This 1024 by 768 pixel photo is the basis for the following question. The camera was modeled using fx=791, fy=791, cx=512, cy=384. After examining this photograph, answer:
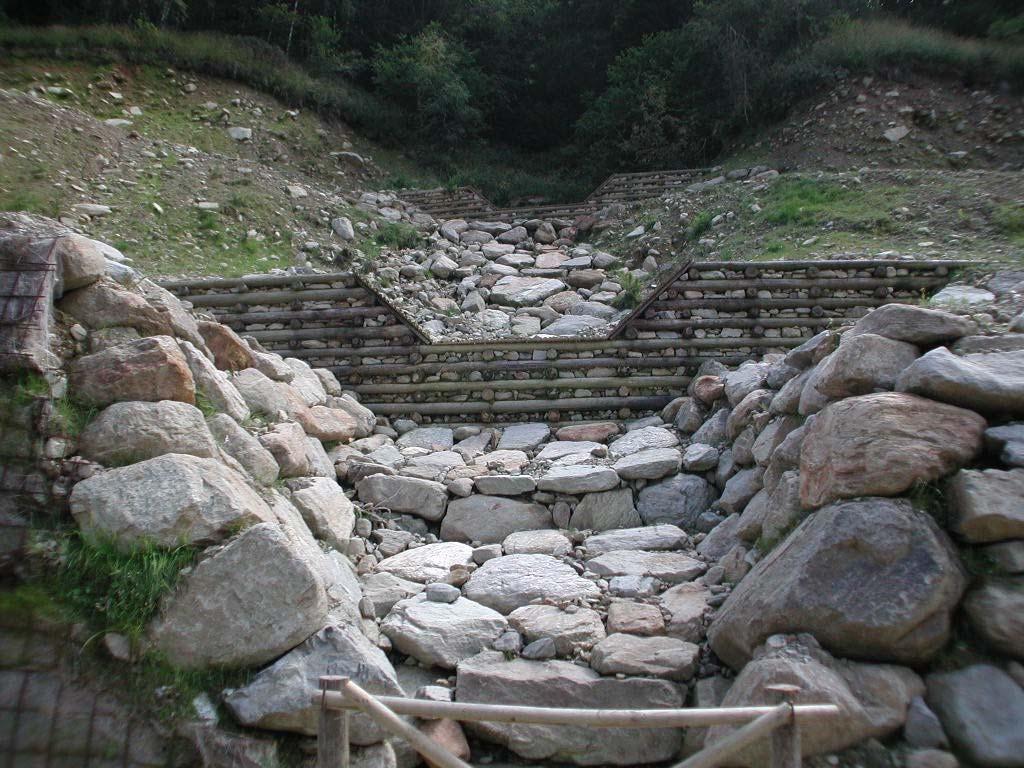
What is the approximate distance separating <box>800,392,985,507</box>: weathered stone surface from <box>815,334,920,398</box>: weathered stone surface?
1.03ft

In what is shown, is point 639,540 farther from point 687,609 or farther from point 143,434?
point 143,434

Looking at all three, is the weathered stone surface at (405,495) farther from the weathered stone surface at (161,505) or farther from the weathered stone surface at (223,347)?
the weathered stone surface at (161,505)

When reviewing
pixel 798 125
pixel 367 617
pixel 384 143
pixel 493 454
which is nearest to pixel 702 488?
pixel 493 454

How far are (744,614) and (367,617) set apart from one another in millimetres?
2460

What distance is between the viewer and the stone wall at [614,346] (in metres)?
8.57

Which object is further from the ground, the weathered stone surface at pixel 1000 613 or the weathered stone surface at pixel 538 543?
the weathered stone surface at pixel 1000 613

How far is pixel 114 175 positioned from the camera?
12.9 metres

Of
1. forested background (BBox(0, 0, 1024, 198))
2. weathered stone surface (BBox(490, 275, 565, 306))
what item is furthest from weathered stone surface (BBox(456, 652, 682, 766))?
forested background (BBox(0, 0, 1024, 198))

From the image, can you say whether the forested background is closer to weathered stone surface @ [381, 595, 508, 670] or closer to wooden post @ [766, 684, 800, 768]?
weathered stone surface @ [381, 595, 508, 670]

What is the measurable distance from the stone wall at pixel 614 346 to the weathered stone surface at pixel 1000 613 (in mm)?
4734

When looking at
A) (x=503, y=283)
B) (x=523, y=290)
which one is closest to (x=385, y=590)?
(x=523, y=290)

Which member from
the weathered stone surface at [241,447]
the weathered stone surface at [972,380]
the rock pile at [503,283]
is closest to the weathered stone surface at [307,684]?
the weathered stone surface at [241,447]

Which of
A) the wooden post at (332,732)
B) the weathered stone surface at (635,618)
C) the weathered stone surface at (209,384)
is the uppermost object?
the weathered stone surface at (209,384)

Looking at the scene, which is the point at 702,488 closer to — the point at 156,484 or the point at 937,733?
the point at 937,733
